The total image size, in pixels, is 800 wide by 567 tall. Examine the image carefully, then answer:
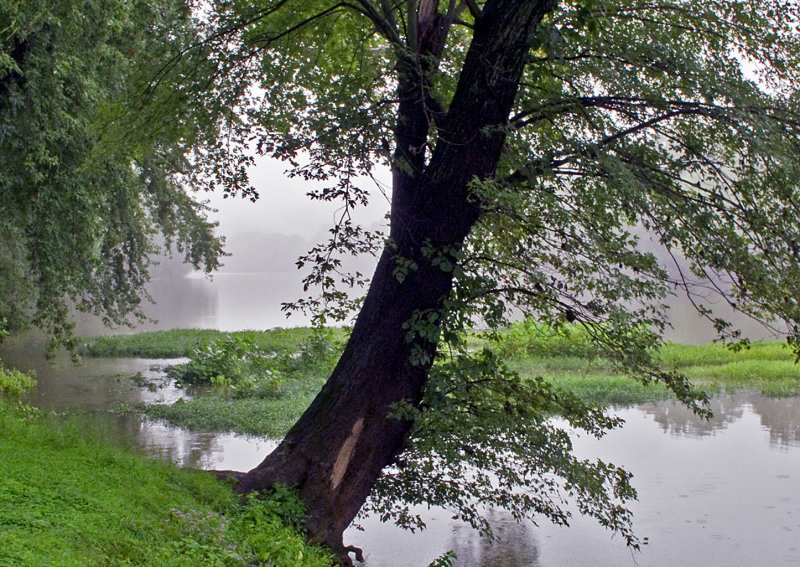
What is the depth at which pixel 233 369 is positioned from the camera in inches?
634

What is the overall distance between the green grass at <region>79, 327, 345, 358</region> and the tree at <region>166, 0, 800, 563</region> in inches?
527

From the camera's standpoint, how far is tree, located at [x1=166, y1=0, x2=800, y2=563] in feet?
18.9

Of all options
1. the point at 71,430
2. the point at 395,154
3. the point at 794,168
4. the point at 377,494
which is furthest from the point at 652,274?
the point at 71,430

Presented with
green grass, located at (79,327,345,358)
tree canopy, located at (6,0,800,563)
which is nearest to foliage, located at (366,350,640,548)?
tree canopy, located at (6,0,800,563)

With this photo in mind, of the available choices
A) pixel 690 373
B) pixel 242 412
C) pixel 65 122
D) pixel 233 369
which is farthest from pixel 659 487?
pixel 233 369

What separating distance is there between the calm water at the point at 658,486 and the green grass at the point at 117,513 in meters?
2.11

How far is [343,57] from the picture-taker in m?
8.49

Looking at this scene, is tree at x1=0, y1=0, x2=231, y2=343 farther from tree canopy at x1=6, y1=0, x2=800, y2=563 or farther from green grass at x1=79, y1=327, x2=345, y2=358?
green grass at x1=79, y1=327, x2=345, y2=358

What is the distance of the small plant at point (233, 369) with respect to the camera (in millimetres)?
14979

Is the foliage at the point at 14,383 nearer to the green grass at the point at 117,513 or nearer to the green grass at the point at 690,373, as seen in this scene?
the green grass at the point at 117,513

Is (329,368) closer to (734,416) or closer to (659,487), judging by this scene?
(734,416)

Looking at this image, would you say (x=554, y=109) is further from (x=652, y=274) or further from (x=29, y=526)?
(x=29, y=526)

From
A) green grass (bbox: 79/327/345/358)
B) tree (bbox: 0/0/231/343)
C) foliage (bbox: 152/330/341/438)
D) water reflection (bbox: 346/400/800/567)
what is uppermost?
tree (bbox: 0/0/231/343)

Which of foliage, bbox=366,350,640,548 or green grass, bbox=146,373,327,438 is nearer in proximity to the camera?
foliage, bbox=366,350,640,548
